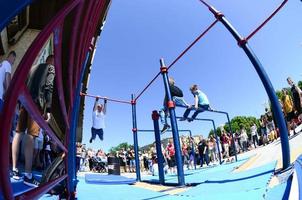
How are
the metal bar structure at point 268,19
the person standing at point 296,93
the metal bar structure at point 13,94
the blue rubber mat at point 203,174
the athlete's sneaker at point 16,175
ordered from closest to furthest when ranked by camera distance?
the metal bar structure at point 13,94 < the athlete's sneaker at point 16,175 < the metal bar structure at point 268,19 < the blue rubber mat at point 203,174 < the person standing at point 296,93

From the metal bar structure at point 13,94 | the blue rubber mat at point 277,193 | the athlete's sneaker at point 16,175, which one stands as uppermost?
the metal bar structure at point 13,94

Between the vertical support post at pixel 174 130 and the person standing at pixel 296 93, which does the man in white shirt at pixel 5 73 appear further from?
the person standing at pixel 296 93

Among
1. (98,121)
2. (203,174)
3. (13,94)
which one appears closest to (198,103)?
(203,174)

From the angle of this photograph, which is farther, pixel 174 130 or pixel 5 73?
pixel 174 130

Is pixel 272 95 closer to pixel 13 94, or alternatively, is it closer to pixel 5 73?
pixel 5 73

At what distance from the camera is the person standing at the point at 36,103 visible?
4.32 feet

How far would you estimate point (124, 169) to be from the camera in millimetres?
11258

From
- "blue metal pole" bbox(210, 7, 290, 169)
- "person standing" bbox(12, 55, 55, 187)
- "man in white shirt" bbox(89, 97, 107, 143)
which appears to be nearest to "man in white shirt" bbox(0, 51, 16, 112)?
"person standing" bbox(12, 55, 55, 187)

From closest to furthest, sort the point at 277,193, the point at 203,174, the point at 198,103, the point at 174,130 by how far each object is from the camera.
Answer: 1. the point at 277,193
2. the point at 174,130
3. the point at 203,174
4. the point at 198,103

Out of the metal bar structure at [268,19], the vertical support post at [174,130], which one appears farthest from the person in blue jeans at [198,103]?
the metal bar structure at [268,19]

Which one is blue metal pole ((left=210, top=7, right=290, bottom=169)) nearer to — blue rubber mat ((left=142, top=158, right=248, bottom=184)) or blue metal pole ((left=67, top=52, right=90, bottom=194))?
blue metal pole ((left=67, top=52, right=90, bottom=194))

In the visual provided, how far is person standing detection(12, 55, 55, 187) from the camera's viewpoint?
4.32ft

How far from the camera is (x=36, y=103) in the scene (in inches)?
53.3

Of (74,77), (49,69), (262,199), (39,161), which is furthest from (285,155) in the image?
(39,161)
